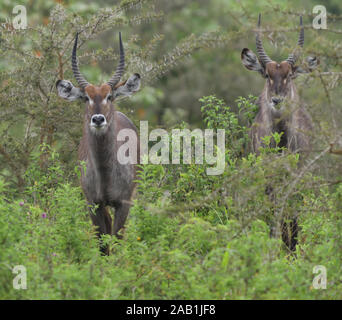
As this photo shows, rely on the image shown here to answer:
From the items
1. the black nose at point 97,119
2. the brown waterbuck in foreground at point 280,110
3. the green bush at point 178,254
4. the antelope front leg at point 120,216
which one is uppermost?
the brown waterbuck in foreground at point 280,110

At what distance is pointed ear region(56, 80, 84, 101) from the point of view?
326 inches

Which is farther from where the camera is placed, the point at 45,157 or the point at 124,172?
the point at 45,157

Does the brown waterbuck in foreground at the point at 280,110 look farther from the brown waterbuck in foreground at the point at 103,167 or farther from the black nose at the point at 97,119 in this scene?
the black nose at the point at 97,119

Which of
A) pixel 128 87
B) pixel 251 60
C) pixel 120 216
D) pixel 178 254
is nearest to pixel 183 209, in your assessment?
pixel 178 254

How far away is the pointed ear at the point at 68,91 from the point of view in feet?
27.1

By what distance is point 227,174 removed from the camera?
6.88 metres

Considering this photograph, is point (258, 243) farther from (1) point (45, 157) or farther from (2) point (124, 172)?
(1) point (45, 157)

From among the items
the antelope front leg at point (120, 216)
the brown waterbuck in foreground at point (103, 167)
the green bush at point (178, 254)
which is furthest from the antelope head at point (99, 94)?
the green bush at point (178, 254)

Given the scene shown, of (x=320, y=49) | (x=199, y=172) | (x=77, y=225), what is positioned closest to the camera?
(x=320, y=49)

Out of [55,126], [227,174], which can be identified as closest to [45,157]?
[55,126]

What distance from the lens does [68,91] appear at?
8.34m

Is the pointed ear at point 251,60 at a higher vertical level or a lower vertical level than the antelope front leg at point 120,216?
higher
